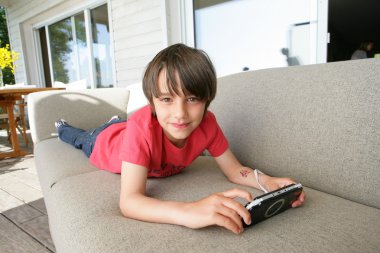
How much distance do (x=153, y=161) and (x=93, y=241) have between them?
41 centimetres

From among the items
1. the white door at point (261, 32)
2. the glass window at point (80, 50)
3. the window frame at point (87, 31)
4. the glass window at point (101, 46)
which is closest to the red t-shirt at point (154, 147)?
the white door at point (261, 32)

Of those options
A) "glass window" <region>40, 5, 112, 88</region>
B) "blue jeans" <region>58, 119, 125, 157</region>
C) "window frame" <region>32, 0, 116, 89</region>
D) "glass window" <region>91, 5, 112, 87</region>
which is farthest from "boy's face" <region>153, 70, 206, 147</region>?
"glass window" <region>91, 5, 112, 87</region>

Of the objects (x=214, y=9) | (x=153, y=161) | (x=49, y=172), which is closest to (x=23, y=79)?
(x=214, y=9)

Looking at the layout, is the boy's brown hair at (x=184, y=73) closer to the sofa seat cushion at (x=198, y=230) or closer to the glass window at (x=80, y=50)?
the sofa seat cushion at (x=198, y=230)

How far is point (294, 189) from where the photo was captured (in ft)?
2.43

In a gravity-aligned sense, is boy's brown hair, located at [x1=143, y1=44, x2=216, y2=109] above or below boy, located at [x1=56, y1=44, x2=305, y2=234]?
above

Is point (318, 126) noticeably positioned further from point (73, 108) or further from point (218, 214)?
point (73, 108)

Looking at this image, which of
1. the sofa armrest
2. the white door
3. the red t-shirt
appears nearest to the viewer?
the red t-shirt

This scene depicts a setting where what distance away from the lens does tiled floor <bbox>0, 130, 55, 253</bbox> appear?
4.83 ft

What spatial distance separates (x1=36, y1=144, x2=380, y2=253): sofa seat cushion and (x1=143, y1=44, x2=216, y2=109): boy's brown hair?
0.35m

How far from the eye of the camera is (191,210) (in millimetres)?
683

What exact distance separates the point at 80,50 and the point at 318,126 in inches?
226

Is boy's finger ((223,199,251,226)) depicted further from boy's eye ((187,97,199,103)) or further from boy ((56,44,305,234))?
boy's eye ((187,97,199,103))

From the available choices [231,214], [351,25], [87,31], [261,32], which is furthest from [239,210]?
[351,25]
